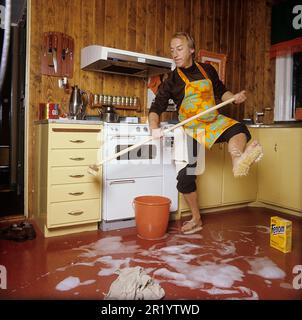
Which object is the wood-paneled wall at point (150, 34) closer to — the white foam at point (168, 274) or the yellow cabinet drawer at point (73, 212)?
the yellow cabinet drawer at point (73, 212)

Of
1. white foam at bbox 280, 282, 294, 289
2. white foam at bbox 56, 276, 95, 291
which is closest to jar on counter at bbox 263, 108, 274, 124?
white foam at bbox 280, 282, 294, 289

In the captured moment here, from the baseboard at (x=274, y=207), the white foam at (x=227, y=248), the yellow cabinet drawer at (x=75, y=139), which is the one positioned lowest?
the white foam at (x=227, y=248)

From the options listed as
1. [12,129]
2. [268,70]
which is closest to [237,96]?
[268,70]

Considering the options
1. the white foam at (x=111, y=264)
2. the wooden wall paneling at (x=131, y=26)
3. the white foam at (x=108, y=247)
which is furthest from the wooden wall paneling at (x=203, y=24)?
the white foam at (x=111, y=264)

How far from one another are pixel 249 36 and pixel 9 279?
12.9 ft

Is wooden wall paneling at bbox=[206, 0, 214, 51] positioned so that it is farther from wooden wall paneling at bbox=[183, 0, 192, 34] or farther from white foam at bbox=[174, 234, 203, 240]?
white foam at bbox=[174, 234, 203, 240]

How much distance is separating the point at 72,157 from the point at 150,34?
5.82 feet

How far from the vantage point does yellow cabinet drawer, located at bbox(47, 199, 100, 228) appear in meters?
2.26

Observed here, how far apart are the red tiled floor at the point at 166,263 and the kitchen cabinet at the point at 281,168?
1.76 ft

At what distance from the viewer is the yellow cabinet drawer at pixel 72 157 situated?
224 centimetres

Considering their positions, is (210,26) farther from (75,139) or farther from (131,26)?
(75,139)

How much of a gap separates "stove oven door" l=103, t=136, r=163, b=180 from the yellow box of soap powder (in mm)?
1012

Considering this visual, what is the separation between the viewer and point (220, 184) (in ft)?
10.2
